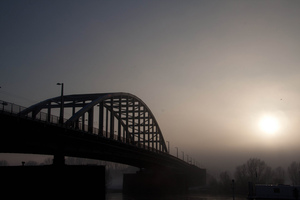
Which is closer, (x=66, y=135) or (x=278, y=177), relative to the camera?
(x=66, y=135)

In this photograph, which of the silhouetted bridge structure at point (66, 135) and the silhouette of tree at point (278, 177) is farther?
the silhouette of tree at point (278, 177)

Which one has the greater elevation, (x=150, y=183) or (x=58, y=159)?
(x=58, y=159)

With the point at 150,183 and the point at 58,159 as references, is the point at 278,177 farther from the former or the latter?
the point at 58,159

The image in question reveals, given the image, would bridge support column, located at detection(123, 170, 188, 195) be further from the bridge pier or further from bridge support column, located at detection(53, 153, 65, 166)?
the bridge pier

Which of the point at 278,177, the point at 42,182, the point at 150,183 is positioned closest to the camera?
the point at 42,182

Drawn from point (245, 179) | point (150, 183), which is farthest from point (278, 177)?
point (150, 183)

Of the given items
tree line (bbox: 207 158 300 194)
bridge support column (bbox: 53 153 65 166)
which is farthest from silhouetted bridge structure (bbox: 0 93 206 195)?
tree line (bbox: 207 158 300 194)

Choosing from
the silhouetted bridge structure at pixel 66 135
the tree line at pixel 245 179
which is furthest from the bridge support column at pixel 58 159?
the tree line at pixel 245 179

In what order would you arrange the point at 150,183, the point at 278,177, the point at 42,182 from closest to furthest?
1. the point at 42,182
2. the point at 150,183
3. the point at 278,177

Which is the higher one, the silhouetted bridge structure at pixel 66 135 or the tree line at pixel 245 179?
the silhouetted bridge structure at pixel 66 135

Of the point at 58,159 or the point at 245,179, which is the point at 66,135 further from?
the point at 245,179

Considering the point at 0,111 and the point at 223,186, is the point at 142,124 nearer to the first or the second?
the point at 223,186

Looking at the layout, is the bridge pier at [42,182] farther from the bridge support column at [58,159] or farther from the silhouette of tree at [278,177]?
the silhouette of tree at [278,177]

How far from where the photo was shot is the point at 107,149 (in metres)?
53.4
